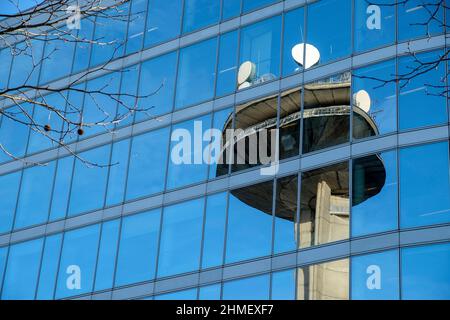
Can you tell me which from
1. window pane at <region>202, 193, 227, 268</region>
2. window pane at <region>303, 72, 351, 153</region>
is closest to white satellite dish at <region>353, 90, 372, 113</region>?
A: window pane at <region>303, 72, 351, 153</region>

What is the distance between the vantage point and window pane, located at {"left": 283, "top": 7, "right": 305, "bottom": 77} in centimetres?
2941

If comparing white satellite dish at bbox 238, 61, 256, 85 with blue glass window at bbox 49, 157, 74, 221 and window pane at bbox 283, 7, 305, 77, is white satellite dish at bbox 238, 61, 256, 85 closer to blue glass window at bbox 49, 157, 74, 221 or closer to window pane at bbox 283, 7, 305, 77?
window pane at bbox 283, 7, 305, 77

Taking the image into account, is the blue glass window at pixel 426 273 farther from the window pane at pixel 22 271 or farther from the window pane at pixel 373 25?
the window pane at pixel 22 271

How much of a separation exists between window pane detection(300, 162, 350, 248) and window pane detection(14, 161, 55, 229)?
10626mm

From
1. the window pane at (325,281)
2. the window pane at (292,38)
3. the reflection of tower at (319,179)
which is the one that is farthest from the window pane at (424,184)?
the window pane at (292,38)

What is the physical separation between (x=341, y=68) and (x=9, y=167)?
14074 millimetres

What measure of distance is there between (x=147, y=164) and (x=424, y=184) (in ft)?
32.5

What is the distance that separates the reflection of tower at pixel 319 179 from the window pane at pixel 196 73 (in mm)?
2185

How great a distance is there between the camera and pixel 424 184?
25578mm

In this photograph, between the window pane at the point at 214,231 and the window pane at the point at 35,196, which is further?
the window pane at the point at 35,196

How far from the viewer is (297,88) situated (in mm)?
29125

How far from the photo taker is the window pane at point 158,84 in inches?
1262
